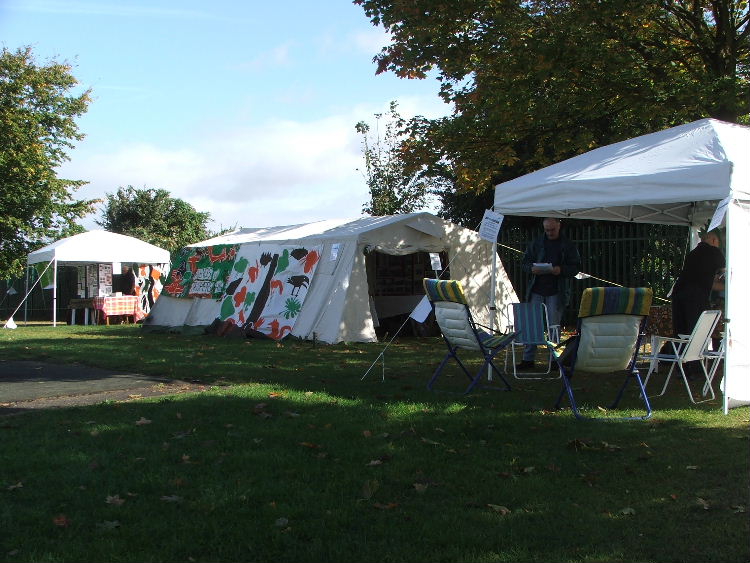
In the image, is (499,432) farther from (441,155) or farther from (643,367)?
(441,155)

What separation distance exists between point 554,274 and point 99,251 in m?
15.5

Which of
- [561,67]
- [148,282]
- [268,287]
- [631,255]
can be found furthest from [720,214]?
[148,282]

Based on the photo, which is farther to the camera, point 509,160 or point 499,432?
point 509,160

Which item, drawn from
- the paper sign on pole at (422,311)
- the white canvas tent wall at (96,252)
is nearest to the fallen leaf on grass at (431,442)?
the paper sign on pole at (422,311)

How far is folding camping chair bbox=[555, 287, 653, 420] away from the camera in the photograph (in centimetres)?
596

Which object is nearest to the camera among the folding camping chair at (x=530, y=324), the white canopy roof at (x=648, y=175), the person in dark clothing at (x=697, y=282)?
the white canopy roof at (x=648, y=175)

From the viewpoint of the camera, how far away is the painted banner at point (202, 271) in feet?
53.2

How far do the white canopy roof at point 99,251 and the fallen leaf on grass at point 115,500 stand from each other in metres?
17.4

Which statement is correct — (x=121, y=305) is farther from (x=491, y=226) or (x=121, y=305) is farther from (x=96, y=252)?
(x=491, y=226)

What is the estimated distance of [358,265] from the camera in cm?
1334

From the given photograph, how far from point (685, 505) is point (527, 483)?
0.83 meters

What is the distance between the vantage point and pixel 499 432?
5352mm

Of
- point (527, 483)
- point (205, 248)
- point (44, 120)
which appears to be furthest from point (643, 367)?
point (44, 120)

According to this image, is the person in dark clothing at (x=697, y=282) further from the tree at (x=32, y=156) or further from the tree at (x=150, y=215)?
the tree at (x=150, y=215)
